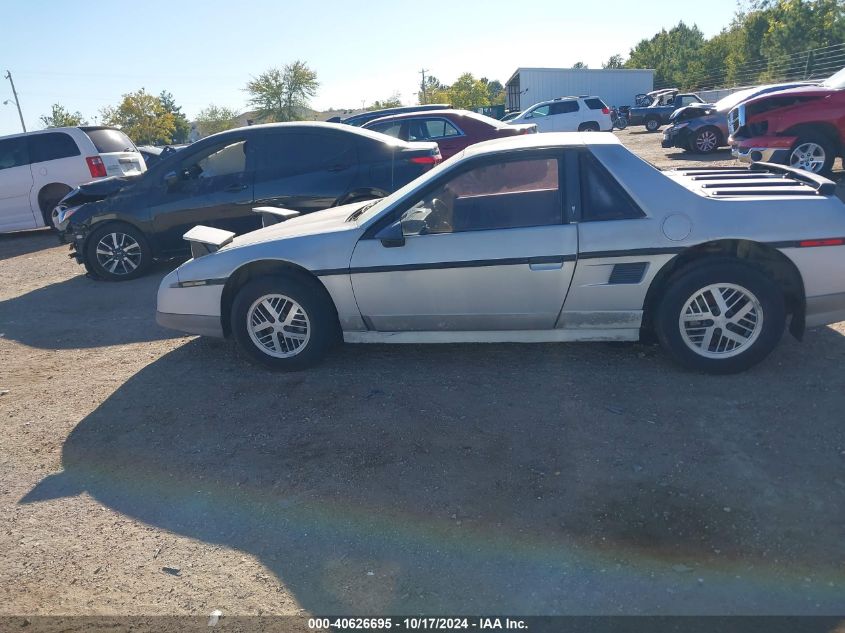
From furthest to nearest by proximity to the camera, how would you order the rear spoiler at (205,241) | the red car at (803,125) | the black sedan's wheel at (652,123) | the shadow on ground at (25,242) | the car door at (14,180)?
the black sedan's wheel at (652,123) → the car door at (14,180) → the shadow on ground at (25,242) → the red car at (803,125) → the rear spoiler at (205,241)

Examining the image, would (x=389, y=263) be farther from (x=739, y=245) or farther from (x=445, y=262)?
(x=739, y=245)

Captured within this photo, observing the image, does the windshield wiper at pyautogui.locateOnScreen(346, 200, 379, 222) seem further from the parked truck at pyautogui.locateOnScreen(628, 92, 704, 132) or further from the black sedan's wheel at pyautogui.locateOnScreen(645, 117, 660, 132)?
the black sedan's wheel at pyautogui.locateOnScreen(645, 117, 660, 132)

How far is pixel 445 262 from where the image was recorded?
418 centimetres

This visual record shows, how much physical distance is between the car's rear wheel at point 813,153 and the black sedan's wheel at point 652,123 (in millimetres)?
22535

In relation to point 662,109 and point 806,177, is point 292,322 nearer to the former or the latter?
point 806,177

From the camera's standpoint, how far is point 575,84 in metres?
46.4

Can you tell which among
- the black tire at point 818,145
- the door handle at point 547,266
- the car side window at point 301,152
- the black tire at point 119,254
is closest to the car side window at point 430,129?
Result: the car side window at point 301,152

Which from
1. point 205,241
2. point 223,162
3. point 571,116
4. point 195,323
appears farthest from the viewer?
point 571,116

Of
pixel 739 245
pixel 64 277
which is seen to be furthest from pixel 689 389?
pixel 64 277

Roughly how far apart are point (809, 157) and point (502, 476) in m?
9.90

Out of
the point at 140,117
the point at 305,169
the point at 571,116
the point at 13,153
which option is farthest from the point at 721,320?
the point at 140,117

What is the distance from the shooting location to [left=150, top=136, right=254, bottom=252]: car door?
7.41 m

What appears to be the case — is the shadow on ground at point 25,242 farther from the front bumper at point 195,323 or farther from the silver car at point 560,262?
the silver car at point 560,262

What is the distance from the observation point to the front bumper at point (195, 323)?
4.73 meters
